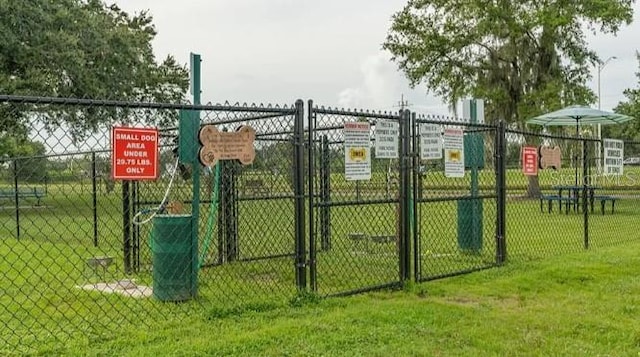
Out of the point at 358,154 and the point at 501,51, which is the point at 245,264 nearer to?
the point at 358,154

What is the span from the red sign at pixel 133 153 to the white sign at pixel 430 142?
276 centimetres

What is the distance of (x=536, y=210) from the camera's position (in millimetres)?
15344

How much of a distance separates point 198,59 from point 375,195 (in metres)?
2.57

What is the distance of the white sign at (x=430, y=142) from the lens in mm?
6062

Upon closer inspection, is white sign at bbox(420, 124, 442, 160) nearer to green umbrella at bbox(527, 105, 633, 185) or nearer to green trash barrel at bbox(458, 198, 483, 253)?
green trash barrel at bbox(458, 198, 483, 253)

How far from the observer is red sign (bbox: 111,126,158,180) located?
4164 mm

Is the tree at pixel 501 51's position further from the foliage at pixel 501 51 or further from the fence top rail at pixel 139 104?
the fence top rail at pixel 139 104

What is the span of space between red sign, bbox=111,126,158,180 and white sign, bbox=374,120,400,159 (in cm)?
210

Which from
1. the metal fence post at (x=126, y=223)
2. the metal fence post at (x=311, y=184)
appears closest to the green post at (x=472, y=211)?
the metal fence post at (x=311, y=184)

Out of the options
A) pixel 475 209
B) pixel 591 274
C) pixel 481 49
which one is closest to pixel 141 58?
pixel 481 49

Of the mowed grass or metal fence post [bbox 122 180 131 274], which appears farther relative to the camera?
metal fence post [bbox 122 180 131 274]

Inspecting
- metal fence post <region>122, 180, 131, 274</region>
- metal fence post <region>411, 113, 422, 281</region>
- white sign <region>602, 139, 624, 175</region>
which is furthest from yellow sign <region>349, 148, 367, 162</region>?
white sign <region>602, 139, 624, 175</region>

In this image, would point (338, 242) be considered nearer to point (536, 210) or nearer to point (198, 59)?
point (198, 59)

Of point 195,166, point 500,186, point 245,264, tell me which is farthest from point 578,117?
point 195,166
